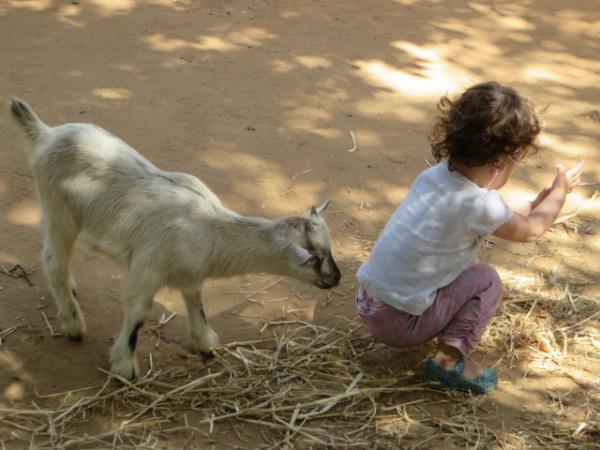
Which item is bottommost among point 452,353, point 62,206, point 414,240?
point 452,353

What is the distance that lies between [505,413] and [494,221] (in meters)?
0.96

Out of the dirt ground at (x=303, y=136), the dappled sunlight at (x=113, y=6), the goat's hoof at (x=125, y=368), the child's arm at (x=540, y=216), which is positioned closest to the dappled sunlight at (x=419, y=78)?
the dirt ground at (x=303, y=136)

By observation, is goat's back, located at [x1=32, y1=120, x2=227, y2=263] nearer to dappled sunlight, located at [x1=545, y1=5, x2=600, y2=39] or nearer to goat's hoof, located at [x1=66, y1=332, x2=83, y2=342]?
goat's hoof, located at [x1=66, y1=332, x2=83, y2=342]

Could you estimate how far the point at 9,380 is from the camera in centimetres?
394

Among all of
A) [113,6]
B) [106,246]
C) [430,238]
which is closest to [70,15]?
[113,6]

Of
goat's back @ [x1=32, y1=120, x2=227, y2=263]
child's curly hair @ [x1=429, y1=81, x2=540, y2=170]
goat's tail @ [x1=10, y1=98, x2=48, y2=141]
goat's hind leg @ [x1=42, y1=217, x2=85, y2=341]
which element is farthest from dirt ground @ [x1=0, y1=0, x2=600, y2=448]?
child's curly hair @ [x1=429, y1=81, x2=540, y2=170]

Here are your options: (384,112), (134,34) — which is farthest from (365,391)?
(134,34)

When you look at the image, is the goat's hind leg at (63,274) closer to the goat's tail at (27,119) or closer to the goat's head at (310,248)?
the goat's tail at (27,119)

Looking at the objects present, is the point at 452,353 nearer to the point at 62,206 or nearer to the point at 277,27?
the point at 62,206

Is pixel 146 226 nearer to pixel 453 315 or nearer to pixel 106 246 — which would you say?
pixel 106 246

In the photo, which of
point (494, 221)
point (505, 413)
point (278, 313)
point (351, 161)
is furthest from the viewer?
point (351, 161)

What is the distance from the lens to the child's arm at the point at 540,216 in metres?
3.68

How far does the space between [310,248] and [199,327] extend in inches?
29.6

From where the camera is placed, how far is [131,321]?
12.9ft
